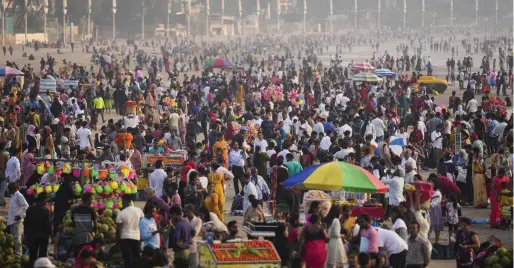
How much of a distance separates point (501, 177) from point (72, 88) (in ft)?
70.7

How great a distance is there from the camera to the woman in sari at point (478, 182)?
20.7 meters

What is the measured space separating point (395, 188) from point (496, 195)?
206 cm

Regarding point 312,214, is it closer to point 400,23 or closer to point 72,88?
point 72,88

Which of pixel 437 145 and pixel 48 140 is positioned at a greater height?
pixel 48 140

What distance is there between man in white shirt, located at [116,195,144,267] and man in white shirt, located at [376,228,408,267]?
8.93ft

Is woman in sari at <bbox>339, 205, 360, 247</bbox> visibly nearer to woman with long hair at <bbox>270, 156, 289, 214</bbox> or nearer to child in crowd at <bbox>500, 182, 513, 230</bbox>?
woman with long hair at <bbox>270, 156, 289, 214</bbox>

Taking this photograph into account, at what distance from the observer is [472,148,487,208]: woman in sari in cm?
2069

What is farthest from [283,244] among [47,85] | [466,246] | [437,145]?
[47,85]

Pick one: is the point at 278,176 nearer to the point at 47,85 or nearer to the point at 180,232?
the point at 180,232

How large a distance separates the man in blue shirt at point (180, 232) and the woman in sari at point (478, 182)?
7.34 metres

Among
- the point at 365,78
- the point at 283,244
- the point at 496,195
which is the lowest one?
the point at 496,195

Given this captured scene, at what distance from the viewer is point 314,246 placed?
14.0 metres

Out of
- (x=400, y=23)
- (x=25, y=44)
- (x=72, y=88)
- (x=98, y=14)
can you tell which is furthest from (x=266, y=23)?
(x=72, y=88)

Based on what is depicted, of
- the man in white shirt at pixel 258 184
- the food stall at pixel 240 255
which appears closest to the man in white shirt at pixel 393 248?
the food stall at pixel 240 255
